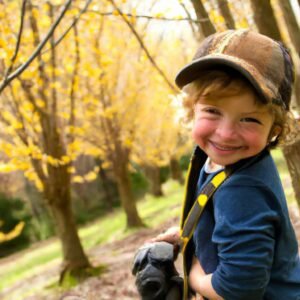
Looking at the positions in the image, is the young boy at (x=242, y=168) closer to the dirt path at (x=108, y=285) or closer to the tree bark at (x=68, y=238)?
the dirt path at (x=108, y=285)

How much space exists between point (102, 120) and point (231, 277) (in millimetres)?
8799

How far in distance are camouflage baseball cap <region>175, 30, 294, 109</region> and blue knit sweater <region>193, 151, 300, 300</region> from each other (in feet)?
0.72

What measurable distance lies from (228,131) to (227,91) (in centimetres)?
12

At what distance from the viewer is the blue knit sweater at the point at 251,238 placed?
1.08m

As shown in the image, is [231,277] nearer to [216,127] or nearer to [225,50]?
[216,127]

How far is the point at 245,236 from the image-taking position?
1.07 meters

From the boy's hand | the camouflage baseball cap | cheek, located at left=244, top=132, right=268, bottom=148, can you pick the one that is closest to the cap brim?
the camouflage baseball cap

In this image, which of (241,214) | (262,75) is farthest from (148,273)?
(262,75)

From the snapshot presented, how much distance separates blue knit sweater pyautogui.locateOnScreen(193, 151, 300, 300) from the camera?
1079mm

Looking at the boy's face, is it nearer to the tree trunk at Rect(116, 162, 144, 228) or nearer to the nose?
the nose

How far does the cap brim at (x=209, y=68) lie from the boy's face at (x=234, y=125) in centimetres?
5

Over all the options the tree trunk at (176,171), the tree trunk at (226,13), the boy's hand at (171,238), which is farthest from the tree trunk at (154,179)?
the boy's hand at (171,238)

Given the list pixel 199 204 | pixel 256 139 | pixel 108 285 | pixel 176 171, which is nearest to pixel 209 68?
pixel 256 139

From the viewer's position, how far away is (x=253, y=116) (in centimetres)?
116
